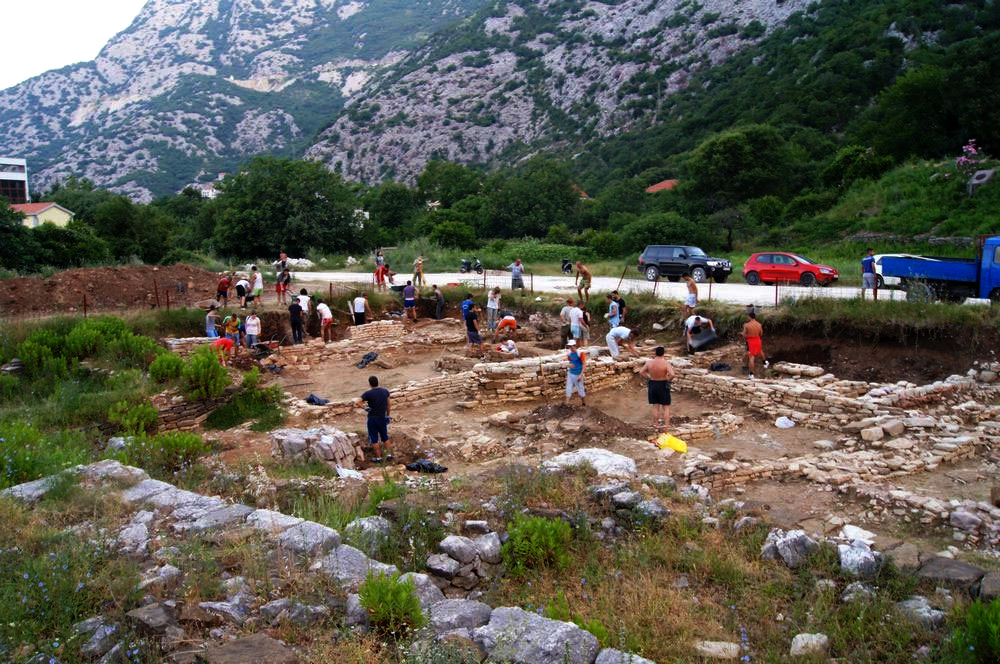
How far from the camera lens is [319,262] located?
39.3 metres

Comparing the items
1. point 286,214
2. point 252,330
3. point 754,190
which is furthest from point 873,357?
point 286,214

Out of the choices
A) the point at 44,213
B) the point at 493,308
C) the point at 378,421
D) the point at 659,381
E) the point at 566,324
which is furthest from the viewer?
the point at 44,213

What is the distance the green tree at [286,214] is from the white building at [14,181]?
57.0 metres

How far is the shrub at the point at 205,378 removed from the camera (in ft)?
44.8

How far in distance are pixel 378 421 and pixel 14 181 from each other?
95.6 meters

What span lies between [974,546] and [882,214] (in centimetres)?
2967


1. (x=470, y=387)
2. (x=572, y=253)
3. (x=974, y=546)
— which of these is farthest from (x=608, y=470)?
(x=572, y=253)

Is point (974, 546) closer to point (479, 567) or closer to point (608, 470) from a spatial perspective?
point (608, 470)

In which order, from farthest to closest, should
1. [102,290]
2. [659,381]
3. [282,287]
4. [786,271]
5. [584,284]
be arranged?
1. [282,287]
2. [786,271]
3. [102,290]
4. [584,284]
5. [659,381]

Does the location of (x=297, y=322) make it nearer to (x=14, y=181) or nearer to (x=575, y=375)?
(x=575, y=375)

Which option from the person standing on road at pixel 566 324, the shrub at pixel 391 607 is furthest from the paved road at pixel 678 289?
the shrub at pixel 391 607

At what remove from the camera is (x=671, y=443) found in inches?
419

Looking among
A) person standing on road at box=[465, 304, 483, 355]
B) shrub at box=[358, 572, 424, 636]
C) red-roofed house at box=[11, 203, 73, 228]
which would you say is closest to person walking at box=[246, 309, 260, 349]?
person standing on road at box=[465, 304, 483, 355]

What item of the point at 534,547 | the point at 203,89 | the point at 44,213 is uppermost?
the point at 203,89
